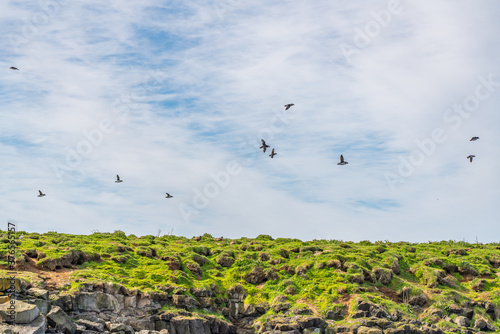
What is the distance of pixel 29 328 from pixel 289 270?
2085cm

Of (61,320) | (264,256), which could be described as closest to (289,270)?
(264,256)

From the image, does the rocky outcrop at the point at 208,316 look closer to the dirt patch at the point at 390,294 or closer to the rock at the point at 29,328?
the rock at the point at 29,328

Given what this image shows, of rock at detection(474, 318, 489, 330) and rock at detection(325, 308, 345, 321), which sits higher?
rock at detection(325, 308, 345, 321)

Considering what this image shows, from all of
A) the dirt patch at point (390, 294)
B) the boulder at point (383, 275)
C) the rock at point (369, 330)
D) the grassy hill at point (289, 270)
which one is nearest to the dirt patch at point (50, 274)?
the grassy hill at point (289, 270)

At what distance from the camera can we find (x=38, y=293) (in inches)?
1296

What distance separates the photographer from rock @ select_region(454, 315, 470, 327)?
124ft

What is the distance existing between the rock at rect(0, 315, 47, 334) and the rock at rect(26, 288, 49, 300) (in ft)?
7.54

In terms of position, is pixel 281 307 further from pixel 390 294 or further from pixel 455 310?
pixel 455 310

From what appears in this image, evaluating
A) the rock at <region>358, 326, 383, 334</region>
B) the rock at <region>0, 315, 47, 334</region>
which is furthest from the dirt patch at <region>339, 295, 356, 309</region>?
the rock at <region>0, 315, 47, 334</region>

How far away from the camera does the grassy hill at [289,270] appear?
39125 mm

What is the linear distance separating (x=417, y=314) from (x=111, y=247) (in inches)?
947

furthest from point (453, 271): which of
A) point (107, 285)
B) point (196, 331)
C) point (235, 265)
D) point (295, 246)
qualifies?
point (107, 285)

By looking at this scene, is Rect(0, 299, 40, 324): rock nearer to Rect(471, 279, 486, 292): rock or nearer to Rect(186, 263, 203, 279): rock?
Rect(186, 263, 203, 279): rock

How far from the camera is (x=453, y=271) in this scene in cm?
4594
